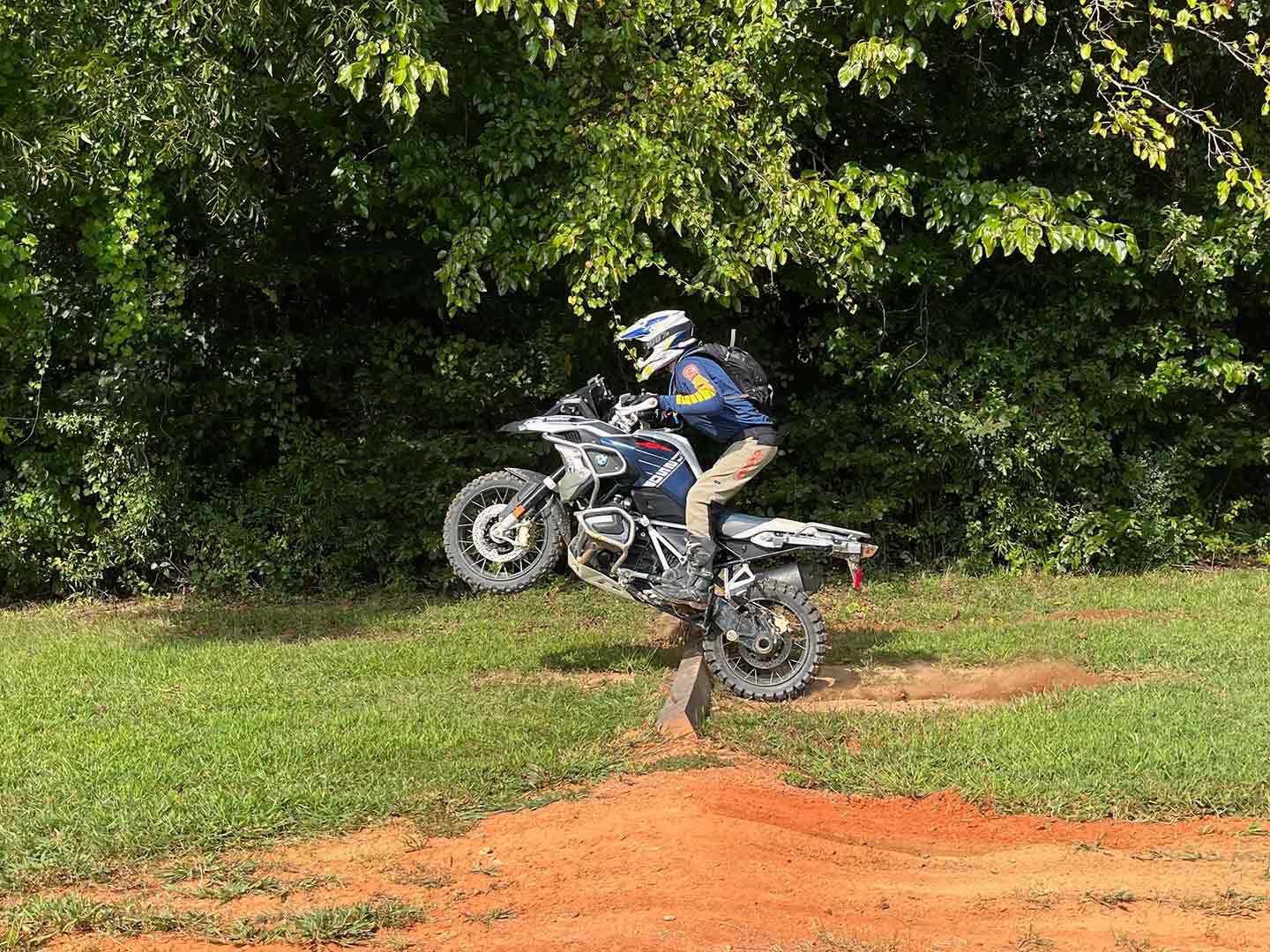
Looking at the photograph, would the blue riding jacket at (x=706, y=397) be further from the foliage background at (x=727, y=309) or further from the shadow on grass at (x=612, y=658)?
the foliage background at (x=727, y=309)

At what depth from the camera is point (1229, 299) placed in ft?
45.6

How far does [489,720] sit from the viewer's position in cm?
786

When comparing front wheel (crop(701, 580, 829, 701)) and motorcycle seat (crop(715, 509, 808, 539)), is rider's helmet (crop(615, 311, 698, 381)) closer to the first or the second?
motorcycle seat (crop(715, 509, 808, 539))

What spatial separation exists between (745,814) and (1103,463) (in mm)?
8561

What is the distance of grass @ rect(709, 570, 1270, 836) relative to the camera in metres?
6.55

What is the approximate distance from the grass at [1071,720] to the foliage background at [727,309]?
203 cm

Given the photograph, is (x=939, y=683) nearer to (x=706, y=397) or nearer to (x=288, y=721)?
(x=706, y=397)

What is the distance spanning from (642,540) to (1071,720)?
2.62 meters

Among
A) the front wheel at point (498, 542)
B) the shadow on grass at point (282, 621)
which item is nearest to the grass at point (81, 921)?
the front wheel at point (498, 542)

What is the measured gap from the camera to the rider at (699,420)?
8.38 m

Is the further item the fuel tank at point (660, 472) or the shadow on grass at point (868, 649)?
the shadow on grass at point (868, 649)

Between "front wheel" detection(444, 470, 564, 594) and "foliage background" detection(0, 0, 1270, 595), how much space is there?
2.63 meters

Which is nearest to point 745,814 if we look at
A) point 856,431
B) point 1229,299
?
point 856,431

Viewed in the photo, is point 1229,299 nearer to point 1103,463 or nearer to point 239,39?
point 1103,463
